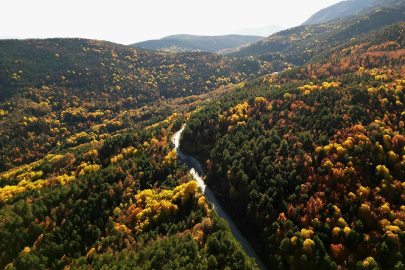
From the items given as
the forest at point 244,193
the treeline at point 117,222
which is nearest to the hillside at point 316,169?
the forest at point 244,193

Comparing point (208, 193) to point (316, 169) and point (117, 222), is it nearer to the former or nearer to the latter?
point (117, 222)

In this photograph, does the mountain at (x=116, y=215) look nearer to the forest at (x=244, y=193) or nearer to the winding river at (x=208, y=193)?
the forest at (x=244, y=193)

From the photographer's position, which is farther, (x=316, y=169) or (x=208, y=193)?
(x=208, y=193)

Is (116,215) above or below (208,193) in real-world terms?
above

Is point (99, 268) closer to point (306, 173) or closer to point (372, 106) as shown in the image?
point (306, 173)

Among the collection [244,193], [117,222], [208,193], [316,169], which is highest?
[316,169]

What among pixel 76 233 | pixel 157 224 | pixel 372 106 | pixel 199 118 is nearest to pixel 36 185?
pixel 76 233

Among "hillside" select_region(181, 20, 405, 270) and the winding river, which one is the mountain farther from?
"hillside" select_region(181, 20, 405, 270)

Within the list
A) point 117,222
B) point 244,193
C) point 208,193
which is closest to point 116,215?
point 117,222

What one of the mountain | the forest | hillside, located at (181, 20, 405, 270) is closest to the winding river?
the forest

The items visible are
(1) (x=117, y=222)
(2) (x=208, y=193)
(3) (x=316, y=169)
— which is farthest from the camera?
(2) (x=208, y=193)
